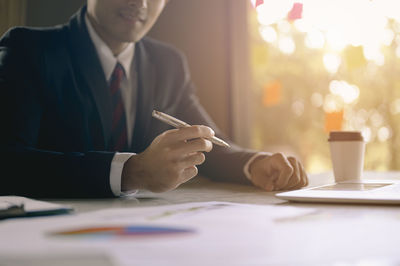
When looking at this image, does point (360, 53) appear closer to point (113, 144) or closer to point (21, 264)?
point (113, 144)

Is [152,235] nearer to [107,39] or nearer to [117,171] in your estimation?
[117,171]

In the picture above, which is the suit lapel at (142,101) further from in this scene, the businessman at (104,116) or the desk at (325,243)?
the desk at (325,243)

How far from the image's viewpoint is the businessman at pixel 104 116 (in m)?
0.88

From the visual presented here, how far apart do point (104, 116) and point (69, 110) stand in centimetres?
10

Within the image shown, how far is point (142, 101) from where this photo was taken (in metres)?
1.59

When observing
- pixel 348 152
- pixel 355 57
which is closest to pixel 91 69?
pixel 348 152

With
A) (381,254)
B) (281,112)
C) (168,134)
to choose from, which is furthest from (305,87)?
(381,254)

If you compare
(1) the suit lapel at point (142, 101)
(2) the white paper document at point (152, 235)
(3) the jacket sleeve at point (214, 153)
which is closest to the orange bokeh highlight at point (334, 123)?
(3) the jacket sleeve at point (214, 153)

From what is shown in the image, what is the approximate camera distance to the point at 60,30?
4.63ft

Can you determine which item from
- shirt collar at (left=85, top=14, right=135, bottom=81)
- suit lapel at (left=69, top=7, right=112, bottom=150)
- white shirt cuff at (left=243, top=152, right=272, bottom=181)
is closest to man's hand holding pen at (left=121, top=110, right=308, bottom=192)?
white shirt cuff at (left=243, top=152, right=272, bottom=181)

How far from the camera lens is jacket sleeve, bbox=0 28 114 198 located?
2.90 ft

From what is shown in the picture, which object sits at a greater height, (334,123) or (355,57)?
(355,57)

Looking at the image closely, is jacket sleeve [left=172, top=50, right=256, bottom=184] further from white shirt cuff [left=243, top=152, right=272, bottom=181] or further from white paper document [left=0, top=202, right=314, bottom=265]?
white paper document [left=0, top=202, right=314, bottom=265]

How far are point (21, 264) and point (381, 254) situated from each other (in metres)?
0.29
